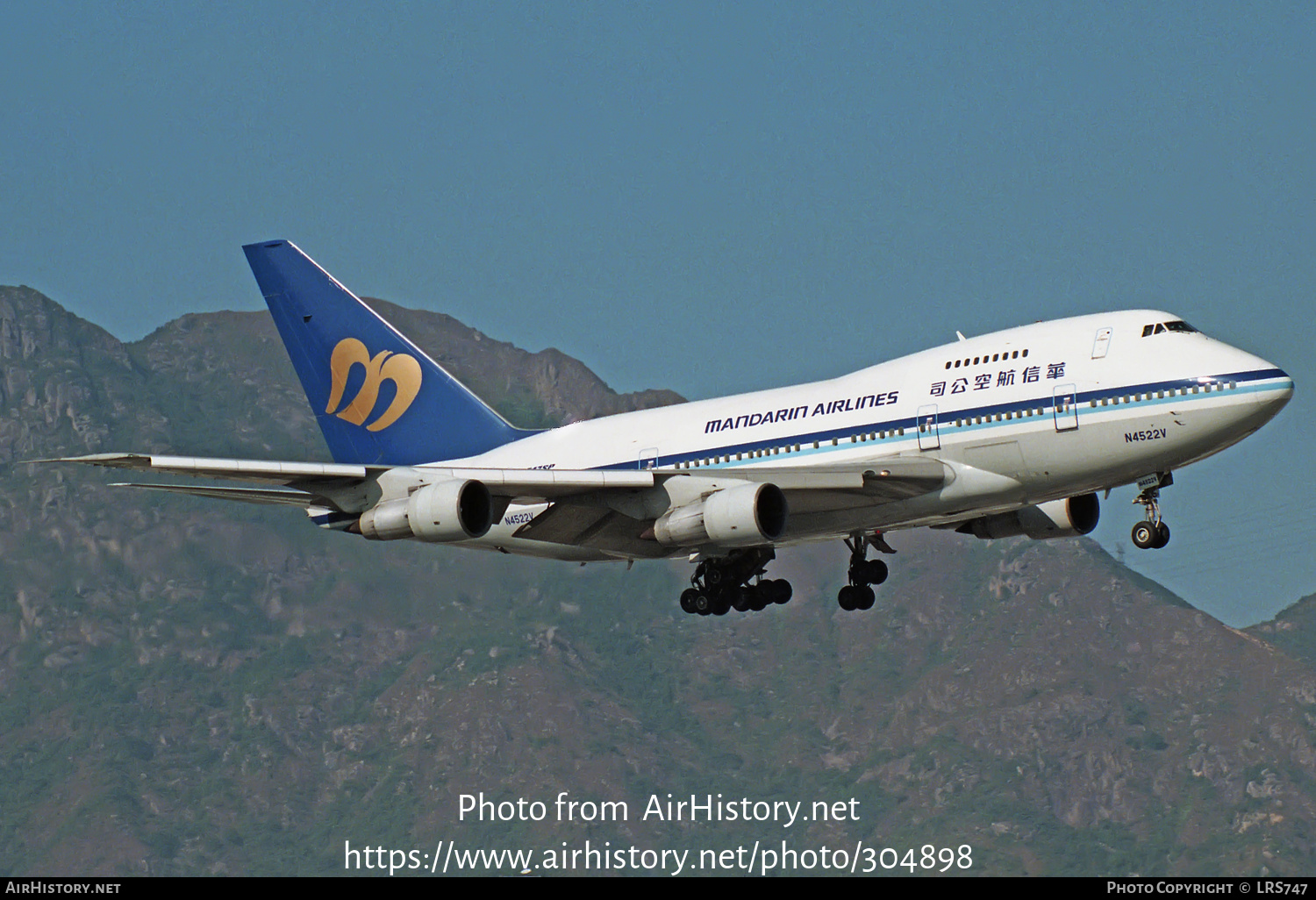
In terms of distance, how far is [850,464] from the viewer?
153ft

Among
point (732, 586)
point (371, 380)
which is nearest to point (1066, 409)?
point (732, 586)

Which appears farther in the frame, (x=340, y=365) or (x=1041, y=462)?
(x=340, y=365)

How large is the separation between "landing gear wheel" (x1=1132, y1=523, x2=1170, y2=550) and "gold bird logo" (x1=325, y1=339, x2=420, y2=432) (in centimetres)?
2278

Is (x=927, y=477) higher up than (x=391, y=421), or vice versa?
(x=391, y=421)

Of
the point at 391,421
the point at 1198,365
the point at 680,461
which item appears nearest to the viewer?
the point at 1198,365

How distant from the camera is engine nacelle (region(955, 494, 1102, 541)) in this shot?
171 ft

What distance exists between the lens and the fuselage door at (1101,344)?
147ft

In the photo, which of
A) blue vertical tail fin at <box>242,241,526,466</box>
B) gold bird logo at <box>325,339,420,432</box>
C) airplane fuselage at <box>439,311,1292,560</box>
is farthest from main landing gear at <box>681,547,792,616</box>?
gold bird logo at <box>325,339,420,432</box>

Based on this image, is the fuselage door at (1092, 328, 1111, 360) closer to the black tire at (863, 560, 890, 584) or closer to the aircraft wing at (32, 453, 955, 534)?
the aircraft wing at (32, 453, 955, 534)

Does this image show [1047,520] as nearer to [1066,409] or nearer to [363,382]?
[1066,409]

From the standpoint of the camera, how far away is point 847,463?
47.0 metres
